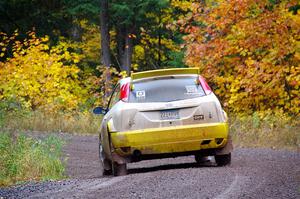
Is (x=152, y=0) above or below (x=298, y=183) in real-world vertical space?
above

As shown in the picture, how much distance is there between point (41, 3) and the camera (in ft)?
153

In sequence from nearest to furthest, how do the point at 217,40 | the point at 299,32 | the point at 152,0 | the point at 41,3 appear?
1. the point at 299,32
2. the point at 217,40
3. the point at 152,0
4. the point at 41,3

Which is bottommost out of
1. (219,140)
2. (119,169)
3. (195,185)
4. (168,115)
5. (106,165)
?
(106,165)

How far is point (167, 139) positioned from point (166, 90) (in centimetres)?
87

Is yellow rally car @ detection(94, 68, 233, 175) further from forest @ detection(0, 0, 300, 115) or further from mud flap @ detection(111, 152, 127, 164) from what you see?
forest @ detection(0, 0, 300, 115)

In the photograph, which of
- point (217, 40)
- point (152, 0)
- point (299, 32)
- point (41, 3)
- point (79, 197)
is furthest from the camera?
point (41, 3)

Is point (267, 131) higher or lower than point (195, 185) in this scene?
lower

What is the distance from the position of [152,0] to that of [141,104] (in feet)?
79.8

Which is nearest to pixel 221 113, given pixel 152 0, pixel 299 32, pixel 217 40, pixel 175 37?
pixel 299 32

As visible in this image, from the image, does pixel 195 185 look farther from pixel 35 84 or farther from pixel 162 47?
pixel 162 47

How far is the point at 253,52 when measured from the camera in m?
27.0

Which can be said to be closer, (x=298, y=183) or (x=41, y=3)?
(x=298, y=183)

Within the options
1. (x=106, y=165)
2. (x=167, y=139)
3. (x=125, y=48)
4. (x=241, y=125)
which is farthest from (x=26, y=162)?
(x=125, y=48)

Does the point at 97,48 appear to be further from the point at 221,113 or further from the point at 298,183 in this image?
the point at 298,183
